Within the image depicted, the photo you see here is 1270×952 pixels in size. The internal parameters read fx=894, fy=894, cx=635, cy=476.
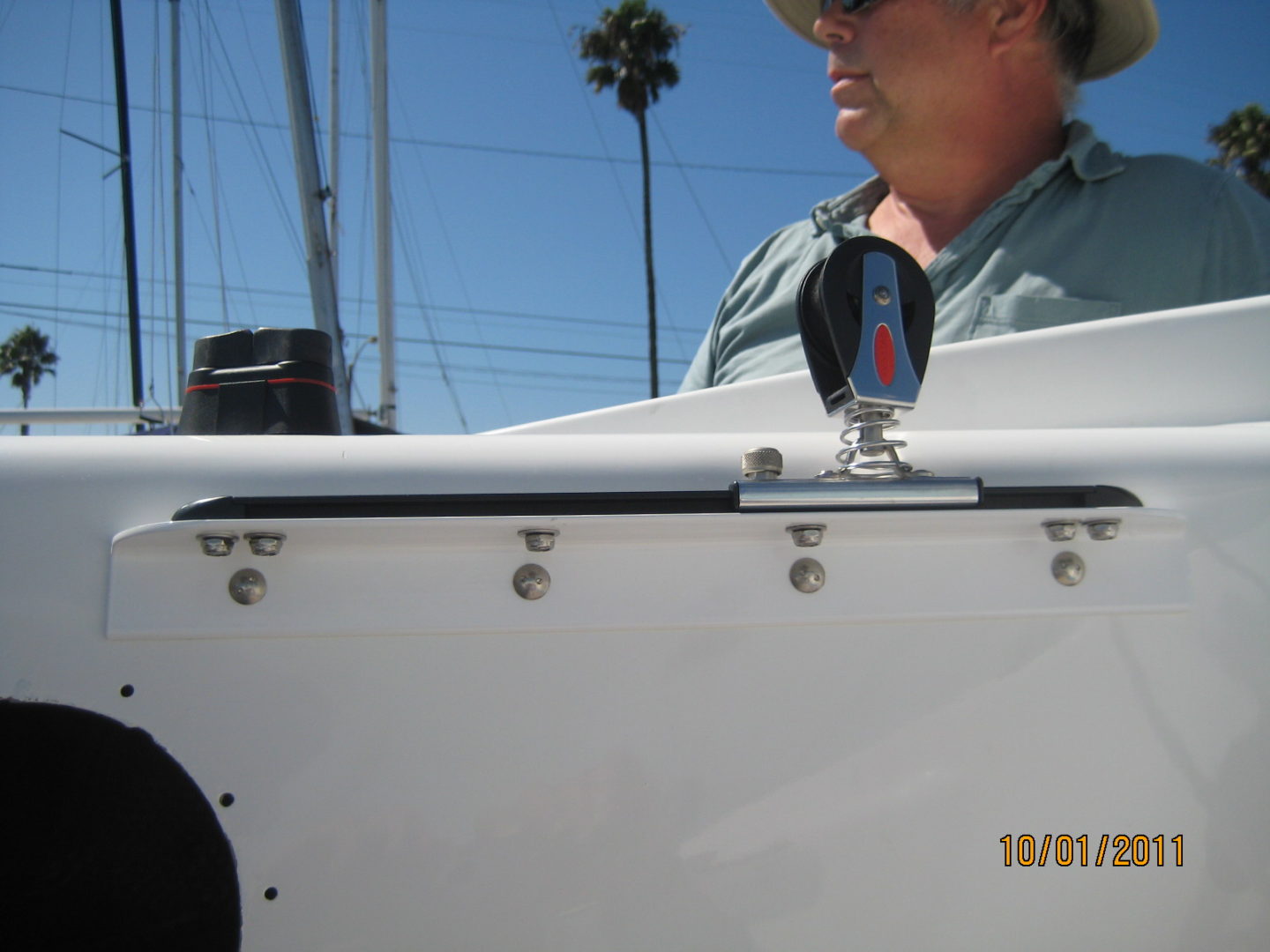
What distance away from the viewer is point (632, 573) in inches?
31.4

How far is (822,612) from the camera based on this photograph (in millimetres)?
805

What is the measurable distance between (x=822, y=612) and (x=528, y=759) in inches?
11.4

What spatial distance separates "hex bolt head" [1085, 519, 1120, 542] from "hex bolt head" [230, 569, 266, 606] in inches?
29.5

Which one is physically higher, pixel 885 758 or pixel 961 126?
pixel 961 126

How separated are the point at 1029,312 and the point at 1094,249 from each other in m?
0.18

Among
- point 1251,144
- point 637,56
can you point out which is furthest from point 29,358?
point 1251,144

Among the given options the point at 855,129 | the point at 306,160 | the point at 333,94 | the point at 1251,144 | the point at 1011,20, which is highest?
the point at 1251,144

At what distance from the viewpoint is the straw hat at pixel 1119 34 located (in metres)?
1.87

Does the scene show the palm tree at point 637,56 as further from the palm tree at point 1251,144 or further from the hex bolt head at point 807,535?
the hex bolt head at point 807,535

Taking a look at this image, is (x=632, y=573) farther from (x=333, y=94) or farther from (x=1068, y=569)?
(x=333, y=94)

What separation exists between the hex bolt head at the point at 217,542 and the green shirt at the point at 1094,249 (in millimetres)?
919

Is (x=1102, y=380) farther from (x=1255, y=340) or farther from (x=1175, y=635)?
(x=1175, y=635)

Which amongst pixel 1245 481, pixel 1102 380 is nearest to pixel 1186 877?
pixel 1245 481
